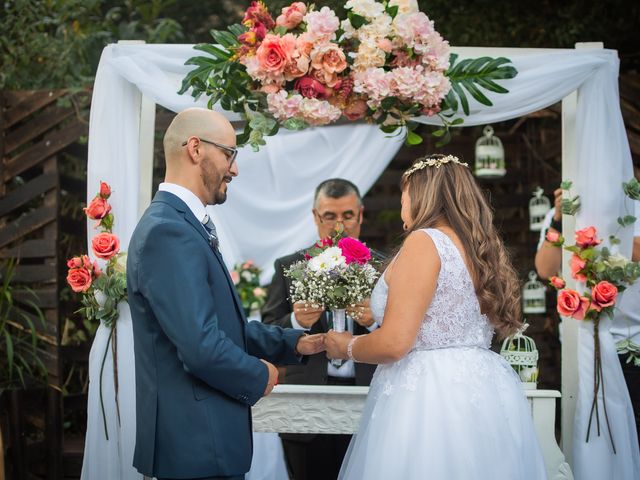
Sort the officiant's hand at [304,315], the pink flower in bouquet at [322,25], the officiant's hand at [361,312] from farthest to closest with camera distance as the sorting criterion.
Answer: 1. the officiant's hand at [304,315]
2. the pink flower in bouquet at [322,25]
3. the officiant's hand at [361,312]

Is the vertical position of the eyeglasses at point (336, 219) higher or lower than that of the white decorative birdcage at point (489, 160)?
lower

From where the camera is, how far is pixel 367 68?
4297 millimetres

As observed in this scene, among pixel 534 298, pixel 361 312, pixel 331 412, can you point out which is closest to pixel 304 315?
pixel 361 312

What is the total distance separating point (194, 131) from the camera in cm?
330

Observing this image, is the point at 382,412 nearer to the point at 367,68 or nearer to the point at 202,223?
the point at 202,223

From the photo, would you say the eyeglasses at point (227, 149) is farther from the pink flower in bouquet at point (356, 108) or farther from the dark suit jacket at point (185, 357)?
the pink flower in bouquet at point (356, 108)

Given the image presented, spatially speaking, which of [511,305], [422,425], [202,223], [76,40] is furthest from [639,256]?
[76,40]

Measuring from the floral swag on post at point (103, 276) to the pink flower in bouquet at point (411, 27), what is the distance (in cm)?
189

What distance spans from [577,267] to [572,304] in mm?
225

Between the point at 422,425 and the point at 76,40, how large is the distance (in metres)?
5.68

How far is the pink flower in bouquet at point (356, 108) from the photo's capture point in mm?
4500

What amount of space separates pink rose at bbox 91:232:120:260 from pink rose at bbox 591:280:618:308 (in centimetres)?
273

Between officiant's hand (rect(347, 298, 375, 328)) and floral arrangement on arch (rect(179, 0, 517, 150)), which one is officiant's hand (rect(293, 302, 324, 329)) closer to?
officiant's hand (rect(347, 298, 375, 328))

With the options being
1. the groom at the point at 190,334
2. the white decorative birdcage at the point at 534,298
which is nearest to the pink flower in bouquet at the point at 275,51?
the groom at the point at 190,334
